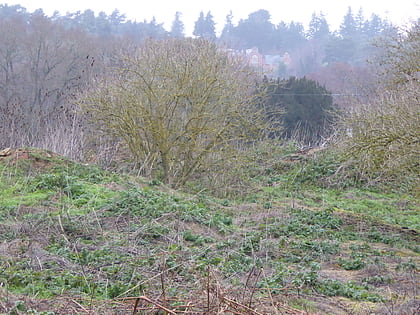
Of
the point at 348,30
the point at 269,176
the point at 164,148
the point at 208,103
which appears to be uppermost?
the point at 348,30

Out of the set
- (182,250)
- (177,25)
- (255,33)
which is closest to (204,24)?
(255,33)

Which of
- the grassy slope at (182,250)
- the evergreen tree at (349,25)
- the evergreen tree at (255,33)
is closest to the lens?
the grassy slope at (182,250)

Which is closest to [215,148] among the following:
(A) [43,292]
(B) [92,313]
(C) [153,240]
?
(C) [153,240]

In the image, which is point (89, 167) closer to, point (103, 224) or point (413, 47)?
point (103, 224)

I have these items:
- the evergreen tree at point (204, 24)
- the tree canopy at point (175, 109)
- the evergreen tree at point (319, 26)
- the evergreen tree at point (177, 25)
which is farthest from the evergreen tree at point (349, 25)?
the tree canopy at point (175, 109)

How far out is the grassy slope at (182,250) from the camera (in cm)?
404

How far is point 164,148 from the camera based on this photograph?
41.4 feet

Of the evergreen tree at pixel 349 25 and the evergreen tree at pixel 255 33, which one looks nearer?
the evergreen tree at pixel 255 33

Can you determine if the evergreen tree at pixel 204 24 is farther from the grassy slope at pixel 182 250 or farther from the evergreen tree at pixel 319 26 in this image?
the grassy slope at pixel 182 250

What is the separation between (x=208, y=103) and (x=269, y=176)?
4.92m

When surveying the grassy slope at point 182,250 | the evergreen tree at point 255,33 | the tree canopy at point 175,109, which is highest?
the evergreen tree at point 255,33

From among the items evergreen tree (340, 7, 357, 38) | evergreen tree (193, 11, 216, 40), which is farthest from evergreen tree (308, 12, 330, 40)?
evergreen tree (193, 11, 216, 40)

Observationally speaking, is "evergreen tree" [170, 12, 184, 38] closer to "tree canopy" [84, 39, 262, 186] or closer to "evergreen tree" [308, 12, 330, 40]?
"evergreen tree" [308, 12, 330, 40]

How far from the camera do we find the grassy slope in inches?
159
